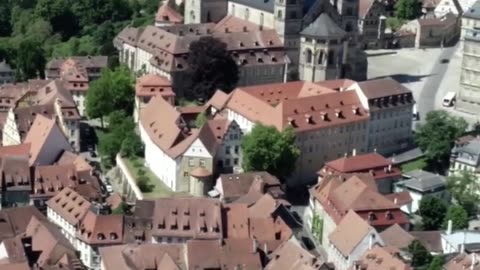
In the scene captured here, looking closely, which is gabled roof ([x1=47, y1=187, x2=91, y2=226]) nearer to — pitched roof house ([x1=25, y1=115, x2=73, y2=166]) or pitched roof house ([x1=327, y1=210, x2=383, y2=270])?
pitched roof house ([x1=25, y1=115, x2=73, y2=166])

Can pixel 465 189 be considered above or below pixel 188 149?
below

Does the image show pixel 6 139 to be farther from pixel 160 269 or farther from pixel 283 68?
pixel 160 269

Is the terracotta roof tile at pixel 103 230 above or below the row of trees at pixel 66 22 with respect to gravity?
below

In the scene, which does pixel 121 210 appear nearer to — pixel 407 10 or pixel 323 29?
pixel 323 29

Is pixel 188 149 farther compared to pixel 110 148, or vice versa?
pixel 110 148

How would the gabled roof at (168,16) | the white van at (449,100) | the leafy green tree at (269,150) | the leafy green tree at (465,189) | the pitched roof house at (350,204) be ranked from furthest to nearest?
the gabled roof at (168,16)
the white van at (449,100)
the leafy green tree at (269,150)
the leafy green tree at (465,189)
the pitched roof house at (350,204)

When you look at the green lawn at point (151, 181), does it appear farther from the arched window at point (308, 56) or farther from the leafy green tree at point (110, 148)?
the arched window at point (308, 56)

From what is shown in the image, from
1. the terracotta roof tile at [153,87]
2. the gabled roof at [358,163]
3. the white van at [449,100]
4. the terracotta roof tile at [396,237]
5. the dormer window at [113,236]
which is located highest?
the terracotta roof tile at [153,87]

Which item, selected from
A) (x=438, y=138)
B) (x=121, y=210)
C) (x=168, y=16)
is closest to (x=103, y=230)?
(x=121, y=210)

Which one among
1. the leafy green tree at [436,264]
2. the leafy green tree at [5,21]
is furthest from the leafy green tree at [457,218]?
the leafy green tree at [5,21]
